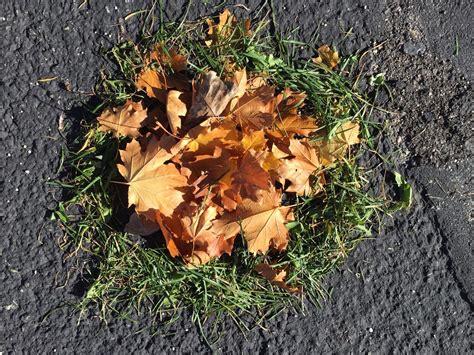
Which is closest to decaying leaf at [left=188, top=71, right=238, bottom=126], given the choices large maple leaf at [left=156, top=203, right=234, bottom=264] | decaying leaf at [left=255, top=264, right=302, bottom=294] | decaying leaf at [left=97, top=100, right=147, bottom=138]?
decaying leaf at [left=97, top=100, right=147, bottom=138]

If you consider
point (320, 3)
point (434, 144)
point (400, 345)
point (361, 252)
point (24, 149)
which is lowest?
point (400, 345)

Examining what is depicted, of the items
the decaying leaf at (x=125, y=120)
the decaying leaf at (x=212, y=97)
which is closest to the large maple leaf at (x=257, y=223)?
the decaying leaf at (x=212, y=97)

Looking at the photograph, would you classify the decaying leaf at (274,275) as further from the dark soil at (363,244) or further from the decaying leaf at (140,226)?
the decaying leaf at (140,226)

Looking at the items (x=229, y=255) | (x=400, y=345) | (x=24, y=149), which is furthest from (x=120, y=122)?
(x=400, y=345)

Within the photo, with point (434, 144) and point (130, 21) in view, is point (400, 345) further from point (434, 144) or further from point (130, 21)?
point (130, 21)

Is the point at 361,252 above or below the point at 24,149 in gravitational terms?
below

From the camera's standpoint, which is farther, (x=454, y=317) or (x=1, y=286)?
(x=454, y=317)

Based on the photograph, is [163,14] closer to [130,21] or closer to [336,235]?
[130,21]

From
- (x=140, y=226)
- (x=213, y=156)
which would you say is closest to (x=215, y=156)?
(x=213, y=156)
